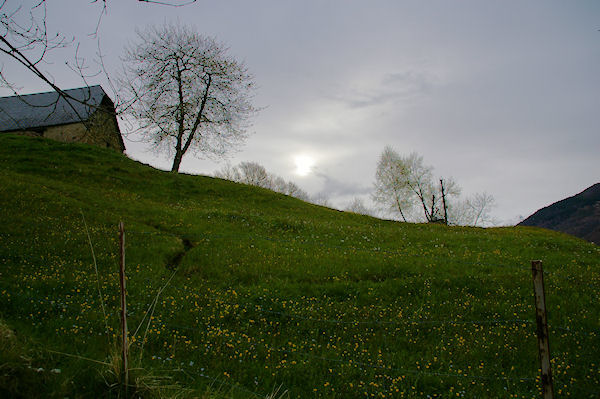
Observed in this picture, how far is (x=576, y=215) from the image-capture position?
131 meters

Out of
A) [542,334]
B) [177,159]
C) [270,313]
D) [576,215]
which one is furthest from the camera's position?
[576,215]

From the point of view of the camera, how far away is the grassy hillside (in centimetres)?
606

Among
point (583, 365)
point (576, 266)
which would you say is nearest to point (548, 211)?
point (576, 266)

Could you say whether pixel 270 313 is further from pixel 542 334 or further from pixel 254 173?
pixel 254 173

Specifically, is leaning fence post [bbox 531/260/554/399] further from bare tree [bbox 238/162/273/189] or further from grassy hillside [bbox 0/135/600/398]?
bare tree [bbox 238/162/273/189]

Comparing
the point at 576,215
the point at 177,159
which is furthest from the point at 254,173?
the point at 576,215

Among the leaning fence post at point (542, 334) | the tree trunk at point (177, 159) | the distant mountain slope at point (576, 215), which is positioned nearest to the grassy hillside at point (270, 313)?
the leaning fence post at point (542, 334)

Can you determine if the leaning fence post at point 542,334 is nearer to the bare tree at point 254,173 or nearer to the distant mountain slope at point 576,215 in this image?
the bare tree at point 254,173

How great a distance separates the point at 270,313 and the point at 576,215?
160817mm

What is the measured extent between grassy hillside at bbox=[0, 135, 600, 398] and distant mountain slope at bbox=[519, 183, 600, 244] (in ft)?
429

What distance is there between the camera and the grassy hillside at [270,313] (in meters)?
6.06

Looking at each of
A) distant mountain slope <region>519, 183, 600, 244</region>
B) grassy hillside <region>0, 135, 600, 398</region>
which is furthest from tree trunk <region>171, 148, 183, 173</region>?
distant mountain slope <region>519, 183, 600, 244</region>

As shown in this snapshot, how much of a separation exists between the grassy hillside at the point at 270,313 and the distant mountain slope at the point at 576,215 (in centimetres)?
13064

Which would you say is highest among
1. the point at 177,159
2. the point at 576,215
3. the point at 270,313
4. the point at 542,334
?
the point at 177,159
